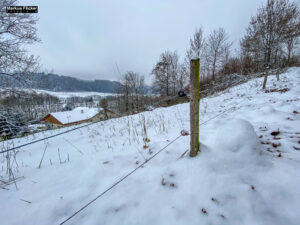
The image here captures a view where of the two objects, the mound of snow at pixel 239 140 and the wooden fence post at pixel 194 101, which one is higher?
the wooden fence post at pixel 194 101

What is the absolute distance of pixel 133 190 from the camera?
1254 mm

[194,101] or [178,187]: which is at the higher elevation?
[194,101]

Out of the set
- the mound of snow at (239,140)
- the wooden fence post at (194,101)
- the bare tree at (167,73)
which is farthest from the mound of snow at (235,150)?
the bare tree at (167,73)

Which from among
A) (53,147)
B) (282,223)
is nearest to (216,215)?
(282,223)

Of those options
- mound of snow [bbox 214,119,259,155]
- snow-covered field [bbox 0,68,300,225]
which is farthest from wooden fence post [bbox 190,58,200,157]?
mound of snow [bbox 214,119,259,155]

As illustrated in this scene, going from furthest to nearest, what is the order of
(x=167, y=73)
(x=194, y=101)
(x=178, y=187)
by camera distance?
(x=167, y=73), (x=194, y=101), (x=178, y=187)

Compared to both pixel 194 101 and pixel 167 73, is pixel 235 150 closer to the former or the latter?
pixel 194 101

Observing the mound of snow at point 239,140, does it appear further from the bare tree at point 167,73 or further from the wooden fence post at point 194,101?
the bare tree at point 167,73

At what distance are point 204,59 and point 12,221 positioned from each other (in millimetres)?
19363

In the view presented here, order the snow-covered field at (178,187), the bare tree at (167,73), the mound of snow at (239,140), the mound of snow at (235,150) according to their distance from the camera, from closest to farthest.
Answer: the snow-covered field at (178,187) → the mound of snow at (235,150) → the mound of snow at (239,140) → the bare tree at (167,73)

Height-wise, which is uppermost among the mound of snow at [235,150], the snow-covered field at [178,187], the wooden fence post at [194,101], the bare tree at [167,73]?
the bare tree at [167,73]

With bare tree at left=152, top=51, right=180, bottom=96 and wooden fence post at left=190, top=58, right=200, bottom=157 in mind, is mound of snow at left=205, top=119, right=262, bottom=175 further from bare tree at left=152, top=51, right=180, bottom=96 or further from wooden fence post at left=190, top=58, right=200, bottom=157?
bare tree at left=152, top=51, right=180, bottom=96

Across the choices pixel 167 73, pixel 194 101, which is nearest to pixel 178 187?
pixel 194 101

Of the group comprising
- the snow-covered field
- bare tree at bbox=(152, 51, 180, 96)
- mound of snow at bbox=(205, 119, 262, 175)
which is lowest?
the snow-covered field
